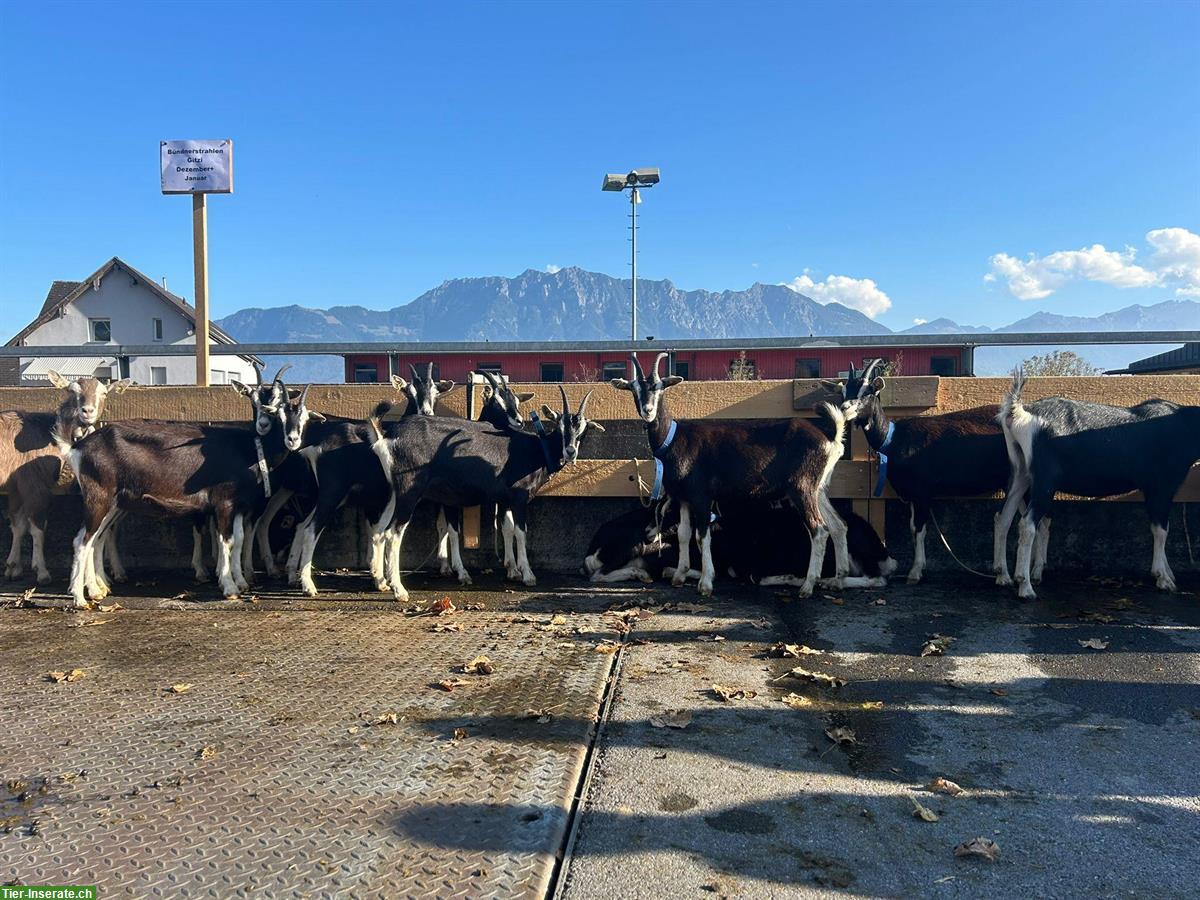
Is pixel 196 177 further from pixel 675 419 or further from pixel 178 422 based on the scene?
pixel 675 419

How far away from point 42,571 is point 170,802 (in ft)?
23.0

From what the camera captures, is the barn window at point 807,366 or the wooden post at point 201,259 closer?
the wooden post at point 201,259

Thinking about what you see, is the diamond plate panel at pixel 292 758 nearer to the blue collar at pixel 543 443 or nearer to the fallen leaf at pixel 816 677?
the fallen leaf at pixel 816 677

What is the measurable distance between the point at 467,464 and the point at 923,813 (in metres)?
6.30

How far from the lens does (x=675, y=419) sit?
396 inches

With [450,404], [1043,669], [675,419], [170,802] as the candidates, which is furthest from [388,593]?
[1043,669]

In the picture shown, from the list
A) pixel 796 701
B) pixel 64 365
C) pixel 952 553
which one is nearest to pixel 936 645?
pixel 796 701

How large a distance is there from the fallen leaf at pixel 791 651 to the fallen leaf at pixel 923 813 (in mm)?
2422

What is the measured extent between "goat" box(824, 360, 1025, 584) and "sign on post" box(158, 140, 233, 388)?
8699 mm

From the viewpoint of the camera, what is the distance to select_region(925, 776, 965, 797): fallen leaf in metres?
4.15

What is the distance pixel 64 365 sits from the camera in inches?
1937

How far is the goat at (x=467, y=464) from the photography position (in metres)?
9.03

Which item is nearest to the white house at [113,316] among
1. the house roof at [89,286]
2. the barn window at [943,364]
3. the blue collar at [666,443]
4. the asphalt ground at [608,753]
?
the house roof at [89,286]

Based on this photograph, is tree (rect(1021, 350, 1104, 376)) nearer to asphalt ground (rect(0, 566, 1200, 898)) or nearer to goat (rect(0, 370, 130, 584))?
asphalt ground (rect(0, 566, 1200, 898))
